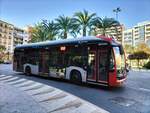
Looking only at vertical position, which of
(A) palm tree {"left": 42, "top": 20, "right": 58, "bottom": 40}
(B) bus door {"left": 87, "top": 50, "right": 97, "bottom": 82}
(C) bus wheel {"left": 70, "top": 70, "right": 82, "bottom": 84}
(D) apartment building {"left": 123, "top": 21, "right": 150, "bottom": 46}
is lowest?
(C) bus wheel {"left": 70, "top": 70, "right": 82, "bottom": 84}

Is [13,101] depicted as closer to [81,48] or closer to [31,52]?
[81,48]

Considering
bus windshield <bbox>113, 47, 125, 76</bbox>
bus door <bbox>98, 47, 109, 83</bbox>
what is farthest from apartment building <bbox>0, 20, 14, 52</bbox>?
bus windshield <bbox>113, 47, 125, 76</bbox>

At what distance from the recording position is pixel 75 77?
1275 centimetres

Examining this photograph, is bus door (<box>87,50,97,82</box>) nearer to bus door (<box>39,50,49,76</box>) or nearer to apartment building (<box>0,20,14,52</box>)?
bus door (<box>39,50,49,76</box>)

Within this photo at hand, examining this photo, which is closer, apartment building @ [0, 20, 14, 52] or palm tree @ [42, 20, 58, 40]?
palm tree @ [42, 20, 58, 40]

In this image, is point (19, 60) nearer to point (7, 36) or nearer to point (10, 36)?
point (7, 36)

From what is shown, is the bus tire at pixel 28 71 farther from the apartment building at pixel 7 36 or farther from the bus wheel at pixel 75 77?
the apartment building at pixel 7 36

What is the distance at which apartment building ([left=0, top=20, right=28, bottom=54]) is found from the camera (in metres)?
74.2

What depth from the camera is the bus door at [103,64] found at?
10852mm

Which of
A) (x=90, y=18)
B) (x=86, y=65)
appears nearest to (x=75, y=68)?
(x=86, y=65)

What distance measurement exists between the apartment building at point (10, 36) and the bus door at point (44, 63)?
191 feet

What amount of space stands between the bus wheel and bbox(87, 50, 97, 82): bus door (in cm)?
83

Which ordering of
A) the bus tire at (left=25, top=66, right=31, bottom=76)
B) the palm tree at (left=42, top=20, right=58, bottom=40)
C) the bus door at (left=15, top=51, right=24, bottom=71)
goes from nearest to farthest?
the bus tire at (left=25, top=66, right=31, bottom=76), the bus door at (left=15, top=51, right=24, bottom=71), the palm tree at (left=42, top=20, right=58, bottom=40)

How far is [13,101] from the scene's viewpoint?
7.22m
